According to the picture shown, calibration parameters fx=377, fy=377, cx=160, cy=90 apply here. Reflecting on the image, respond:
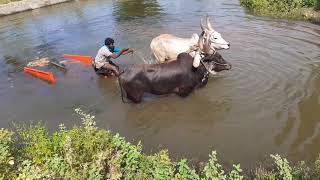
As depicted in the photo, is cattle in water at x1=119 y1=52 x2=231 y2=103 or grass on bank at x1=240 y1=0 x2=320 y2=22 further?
grass on bank at x1=240 y1=0 x2=320 y2=22

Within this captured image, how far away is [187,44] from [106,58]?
2461 millimetres

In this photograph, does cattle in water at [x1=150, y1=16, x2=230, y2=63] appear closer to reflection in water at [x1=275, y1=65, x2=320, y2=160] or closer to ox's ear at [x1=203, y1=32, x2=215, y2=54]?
ox's ear at [x1=203, y1=32, x2=215, y2=54]

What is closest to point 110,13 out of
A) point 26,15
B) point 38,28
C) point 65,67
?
point 38,28

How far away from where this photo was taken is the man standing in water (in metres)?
10.5

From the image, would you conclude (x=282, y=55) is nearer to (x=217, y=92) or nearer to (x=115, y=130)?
(x=217, y=92)

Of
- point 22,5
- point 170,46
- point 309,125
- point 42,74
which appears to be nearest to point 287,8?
point 170,46

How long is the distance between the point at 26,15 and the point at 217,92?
1616cm

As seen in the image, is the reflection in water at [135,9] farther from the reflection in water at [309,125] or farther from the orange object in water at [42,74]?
the reflection in water at [309,125]

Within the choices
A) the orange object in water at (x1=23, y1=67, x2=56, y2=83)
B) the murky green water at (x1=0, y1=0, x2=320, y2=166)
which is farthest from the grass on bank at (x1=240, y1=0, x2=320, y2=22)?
the orange object in water at (x1=23, y1=67, x2=56, y2=83)

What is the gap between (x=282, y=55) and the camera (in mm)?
11203

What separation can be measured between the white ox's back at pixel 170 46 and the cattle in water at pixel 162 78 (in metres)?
0.90

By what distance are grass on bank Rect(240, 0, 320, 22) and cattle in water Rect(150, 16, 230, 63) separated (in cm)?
692

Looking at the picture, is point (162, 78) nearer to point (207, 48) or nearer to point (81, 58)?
point (207, 48)

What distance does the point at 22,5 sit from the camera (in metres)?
23.2
